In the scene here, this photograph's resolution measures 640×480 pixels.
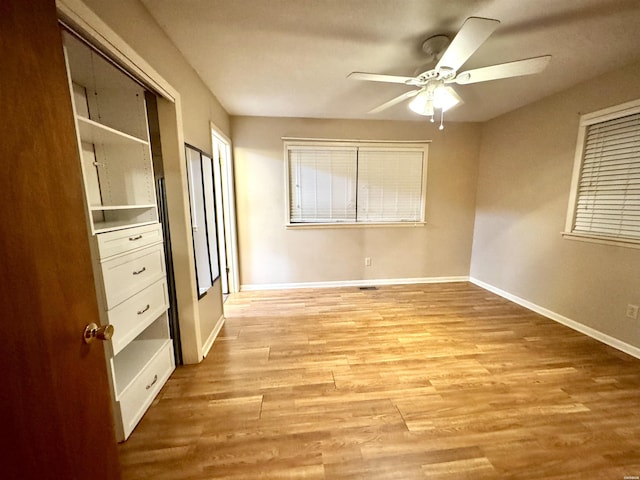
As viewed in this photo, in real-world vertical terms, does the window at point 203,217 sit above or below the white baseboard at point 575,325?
above

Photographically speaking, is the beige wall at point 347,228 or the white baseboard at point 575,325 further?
the beige wall at point 347,228

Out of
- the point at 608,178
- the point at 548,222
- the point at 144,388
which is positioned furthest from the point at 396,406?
the point at 608,178

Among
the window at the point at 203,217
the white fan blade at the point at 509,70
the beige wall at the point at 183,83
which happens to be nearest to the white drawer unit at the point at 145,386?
the beige wall at the point at 183,83

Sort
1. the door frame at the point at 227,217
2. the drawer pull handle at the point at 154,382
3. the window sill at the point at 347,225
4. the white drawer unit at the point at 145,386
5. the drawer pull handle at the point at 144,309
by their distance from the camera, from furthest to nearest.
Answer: the window sill at the point at 347,225 → the door frame at the point at 227,217 → the drawer pull handle at the point at 154,382 → the drawer pull handle at the point at 144,309 → the white drawer unit at the point at 145,386

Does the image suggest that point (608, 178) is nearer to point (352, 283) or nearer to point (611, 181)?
point (611, 181)

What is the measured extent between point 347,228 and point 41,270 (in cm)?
320

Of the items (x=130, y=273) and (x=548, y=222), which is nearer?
(x=130, y=273)

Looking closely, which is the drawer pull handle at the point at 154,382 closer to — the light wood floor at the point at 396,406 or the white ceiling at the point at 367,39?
the light wood floor at the point at 396,406

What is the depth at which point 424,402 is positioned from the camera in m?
1.60

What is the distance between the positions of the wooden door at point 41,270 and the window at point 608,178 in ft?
11.7

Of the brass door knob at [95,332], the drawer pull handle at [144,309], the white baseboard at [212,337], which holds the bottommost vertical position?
the white baseboard at [212,337]

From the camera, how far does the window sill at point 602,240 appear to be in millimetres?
2068

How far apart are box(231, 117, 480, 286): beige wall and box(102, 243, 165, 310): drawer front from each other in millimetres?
1809

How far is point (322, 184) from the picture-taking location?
3.46m
